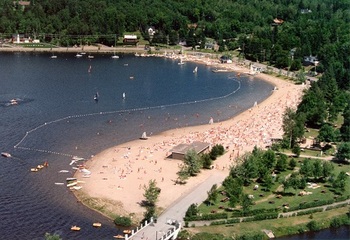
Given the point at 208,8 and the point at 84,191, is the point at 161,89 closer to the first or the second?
the point at 84,191

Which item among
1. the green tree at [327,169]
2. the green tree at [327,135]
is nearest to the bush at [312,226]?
the green tree at [327,169]

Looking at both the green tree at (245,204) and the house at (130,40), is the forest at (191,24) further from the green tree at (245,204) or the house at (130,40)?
the green tree at (245,204)

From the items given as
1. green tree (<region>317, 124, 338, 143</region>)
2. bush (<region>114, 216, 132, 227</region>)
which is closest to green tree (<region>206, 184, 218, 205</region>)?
bush (<region>114, 216, 132, 227</region>)

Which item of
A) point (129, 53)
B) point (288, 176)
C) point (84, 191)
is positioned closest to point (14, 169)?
point (84, 191)

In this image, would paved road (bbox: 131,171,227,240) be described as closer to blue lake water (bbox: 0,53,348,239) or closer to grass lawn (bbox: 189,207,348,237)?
grass lawn (bbox: 189,207,348,237)

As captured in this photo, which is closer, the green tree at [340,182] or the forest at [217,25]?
the green tree at [340,182]
